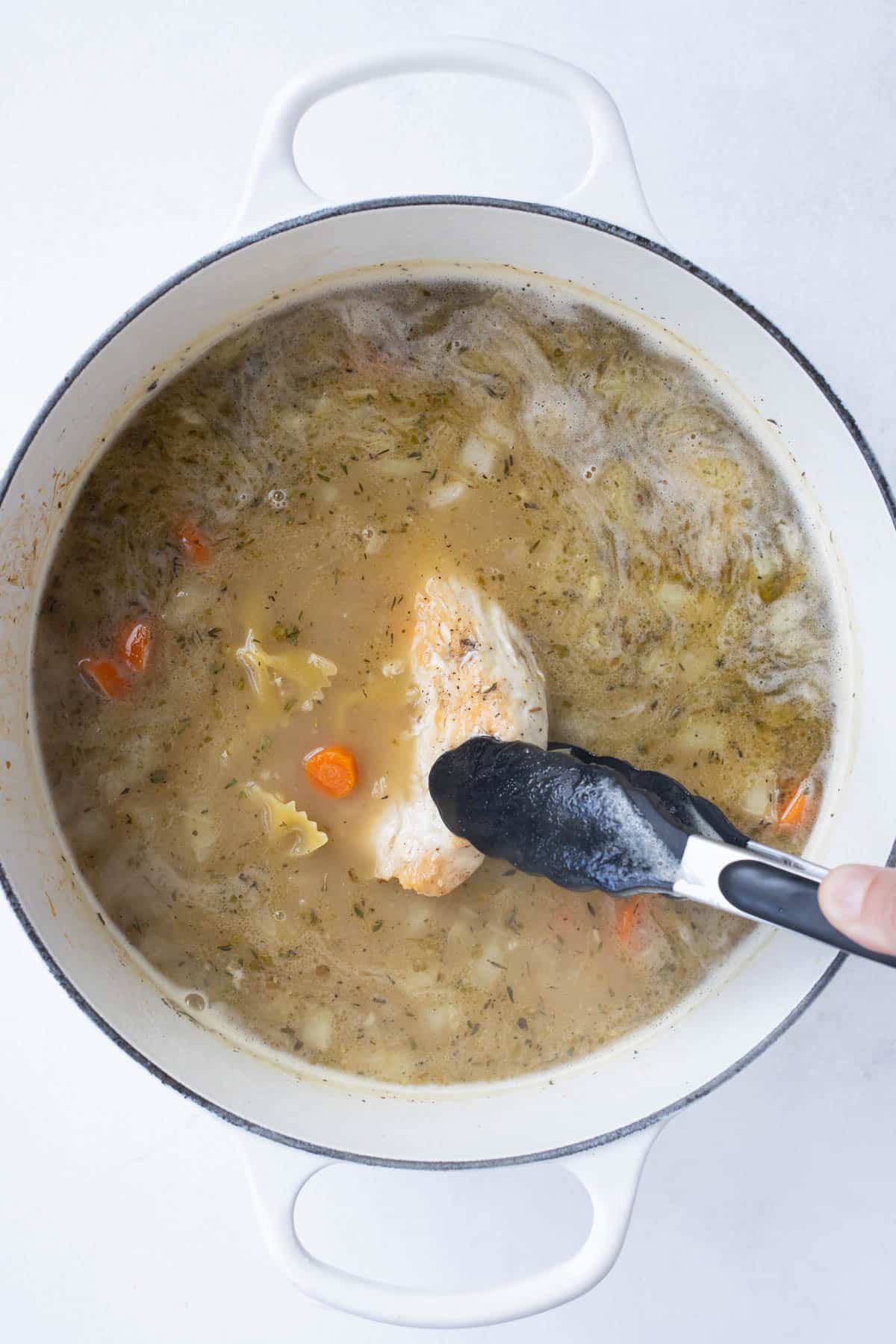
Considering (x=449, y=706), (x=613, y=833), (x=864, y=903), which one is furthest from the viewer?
(x=449, y=706)

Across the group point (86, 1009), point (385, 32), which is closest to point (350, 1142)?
point (86, 1009)

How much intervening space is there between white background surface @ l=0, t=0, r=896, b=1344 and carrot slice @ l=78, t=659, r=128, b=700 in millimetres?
410

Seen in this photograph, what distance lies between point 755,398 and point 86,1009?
1.42 m

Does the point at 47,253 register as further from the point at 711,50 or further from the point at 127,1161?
the point at 127,1161

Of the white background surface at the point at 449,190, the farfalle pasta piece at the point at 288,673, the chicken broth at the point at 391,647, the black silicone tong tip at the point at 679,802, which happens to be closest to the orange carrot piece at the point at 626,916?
the chicken broth at the point at 391,647

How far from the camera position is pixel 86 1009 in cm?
159

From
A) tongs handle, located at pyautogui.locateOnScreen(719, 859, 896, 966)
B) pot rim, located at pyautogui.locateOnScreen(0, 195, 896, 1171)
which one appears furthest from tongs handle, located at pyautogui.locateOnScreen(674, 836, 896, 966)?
pot rim, located at pyautogui.locateOnScreen(0, 195, 896, 1171)

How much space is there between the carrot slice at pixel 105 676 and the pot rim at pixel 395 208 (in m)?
0.34

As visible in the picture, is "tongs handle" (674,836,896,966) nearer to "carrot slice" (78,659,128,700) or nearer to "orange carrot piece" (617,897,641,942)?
"orange carrot piece" (617,897,641,942)

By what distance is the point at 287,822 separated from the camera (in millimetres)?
1819

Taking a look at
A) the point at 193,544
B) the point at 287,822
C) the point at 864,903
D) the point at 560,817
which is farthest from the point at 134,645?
the point at 864,903

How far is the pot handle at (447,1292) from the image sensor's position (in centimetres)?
150

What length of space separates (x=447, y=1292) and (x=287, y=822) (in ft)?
2.44

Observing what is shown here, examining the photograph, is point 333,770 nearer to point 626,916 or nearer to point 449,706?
point 449,706
